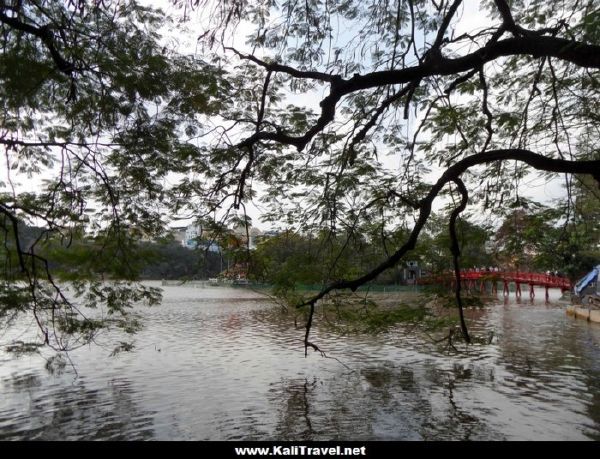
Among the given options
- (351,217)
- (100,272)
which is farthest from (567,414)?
(100,272)

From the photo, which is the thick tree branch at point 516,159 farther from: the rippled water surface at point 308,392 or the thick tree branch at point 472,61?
the rippled water surface at point 308,392

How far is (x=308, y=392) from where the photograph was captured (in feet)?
26.3

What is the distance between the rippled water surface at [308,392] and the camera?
245 inches

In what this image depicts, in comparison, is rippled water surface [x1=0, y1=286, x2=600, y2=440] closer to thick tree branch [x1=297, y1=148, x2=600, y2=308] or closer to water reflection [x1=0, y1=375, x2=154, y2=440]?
water reflection [x1=0, y1=375, x2=154, y2=440]

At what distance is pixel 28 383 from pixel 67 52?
5.74m

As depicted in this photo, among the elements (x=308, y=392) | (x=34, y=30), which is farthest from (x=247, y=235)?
(x=308, y=392)

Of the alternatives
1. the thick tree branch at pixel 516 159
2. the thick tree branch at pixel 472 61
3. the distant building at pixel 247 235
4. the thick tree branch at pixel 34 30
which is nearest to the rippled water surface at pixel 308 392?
the distant building at pixel 247 235

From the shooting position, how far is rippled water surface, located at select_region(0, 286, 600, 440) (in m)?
6.23

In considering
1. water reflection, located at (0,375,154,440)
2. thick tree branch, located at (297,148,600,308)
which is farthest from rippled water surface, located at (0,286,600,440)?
thick tree branch, located at (297,148,600,308)

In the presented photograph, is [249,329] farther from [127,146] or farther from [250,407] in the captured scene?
[127,146]

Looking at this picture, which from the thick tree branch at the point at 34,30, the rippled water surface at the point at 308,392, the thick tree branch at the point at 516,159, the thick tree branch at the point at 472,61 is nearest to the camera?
the thick tree branch at the point at 472,61

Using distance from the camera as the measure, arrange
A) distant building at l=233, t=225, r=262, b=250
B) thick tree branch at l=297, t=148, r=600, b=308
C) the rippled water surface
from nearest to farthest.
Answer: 1. thick tree branch at l=297, t=148, r=600, b=308
2. distant building at l=233, t=225, r=262, b=250
3. the rippled water surface

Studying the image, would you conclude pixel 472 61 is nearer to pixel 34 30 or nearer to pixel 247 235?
pixel 247 235
